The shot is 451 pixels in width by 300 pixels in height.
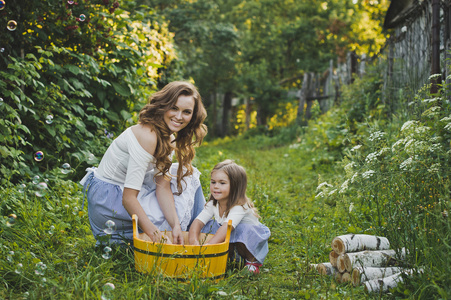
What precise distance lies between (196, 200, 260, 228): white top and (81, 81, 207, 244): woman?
0.13 m

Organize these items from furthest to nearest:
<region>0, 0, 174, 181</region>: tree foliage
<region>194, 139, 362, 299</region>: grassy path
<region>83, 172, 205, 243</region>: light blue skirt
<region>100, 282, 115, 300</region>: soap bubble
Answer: <region>0, 0, 174, 181</region>: tree foliage, <region>83, 172, 205, 243</region>: light blue skirt, <region>194, 139, 362, 299</region>: grassy path, <region>100, 282, 115, 300</region>: soap bubble

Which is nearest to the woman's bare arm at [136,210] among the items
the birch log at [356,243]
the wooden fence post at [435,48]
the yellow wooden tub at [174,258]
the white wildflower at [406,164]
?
the yellow wooden tub at [174,258]

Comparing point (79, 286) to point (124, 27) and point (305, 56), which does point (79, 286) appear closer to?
point (124, 27)

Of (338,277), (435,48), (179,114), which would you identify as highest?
(435,48)

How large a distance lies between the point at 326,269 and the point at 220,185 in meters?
0.89

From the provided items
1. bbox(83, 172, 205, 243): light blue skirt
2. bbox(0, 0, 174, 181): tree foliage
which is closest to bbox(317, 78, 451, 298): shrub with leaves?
bbox(83, 172, 205, 243): light blue skirt

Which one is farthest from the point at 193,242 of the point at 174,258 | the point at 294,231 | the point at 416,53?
the point at 416,53

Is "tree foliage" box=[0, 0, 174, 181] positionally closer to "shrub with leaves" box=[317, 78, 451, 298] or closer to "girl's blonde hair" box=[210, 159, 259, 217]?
"girl's blonde hair" box=[210, 159, 259, 217]

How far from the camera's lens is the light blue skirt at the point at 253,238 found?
2.70 metres

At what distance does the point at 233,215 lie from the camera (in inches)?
108

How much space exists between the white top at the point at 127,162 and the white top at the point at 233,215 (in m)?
0.51

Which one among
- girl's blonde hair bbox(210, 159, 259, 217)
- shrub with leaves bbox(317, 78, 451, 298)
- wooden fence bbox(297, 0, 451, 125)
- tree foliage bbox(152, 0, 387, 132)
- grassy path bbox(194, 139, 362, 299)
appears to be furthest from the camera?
tree foliage bbox(152, 0, 387, 132)

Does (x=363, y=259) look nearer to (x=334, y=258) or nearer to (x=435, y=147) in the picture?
(x=334, y=258)

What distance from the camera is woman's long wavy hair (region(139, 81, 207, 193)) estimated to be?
109 inches
